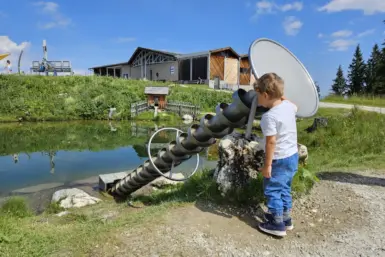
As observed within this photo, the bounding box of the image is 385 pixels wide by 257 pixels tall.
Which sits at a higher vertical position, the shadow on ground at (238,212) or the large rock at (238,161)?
the large rock at (238,161)

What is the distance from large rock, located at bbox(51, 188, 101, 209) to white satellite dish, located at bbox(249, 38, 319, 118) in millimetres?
6504

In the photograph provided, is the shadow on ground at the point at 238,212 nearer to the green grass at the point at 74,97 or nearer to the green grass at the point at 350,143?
the green grass at the point at 350,143

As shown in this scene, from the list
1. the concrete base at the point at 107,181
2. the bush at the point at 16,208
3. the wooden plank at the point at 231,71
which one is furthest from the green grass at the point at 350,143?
the wooden plank at the point at 231,71

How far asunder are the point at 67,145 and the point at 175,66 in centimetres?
3060

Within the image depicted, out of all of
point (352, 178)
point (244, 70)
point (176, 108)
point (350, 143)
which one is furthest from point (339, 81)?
point (352, 178)

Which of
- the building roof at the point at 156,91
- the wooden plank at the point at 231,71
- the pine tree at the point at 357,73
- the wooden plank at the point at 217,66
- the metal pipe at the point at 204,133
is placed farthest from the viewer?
the pine tree at the point at 357,73

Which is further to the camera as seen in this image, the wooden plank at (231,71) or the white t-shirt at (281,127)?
the wooden plank at (231,71)

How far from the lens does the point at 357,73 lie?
241 feet

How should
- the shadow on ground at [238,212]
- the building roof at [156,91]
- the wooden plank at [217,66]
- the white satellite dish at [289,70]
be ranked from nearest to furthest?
the shadow on ground at [238,212], the white satellite dish at [289,70], the building roof at [156,91], the wooden plank at [217,66]

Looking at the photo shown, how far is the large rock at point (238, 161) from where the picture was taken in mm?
4910

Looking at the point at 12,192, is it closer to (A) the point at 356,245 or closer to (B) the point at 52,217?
(B) the point at 52,217

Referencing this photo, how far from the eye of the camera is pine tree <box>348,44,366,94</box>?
71000 mm

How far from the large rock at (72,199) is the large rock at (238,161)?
5353mm

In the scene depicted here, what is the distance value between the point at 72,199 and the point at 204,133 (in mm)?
5142
